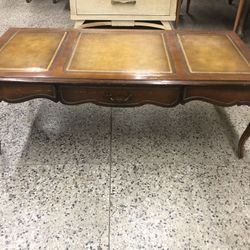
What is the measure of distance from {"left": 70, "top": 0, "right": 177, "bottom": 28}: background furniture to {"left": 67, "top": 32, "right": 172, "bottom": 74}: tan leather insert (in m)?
0.96

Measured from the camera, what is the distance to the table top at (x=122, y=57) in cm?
108

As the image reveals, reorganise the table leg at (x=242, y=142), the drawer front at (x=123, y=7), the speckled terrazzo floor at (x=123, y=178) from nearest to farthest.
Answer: the speckled terrazzo floor at (x=123, y=178) → the table leg at (x=242, y=142) → the drawer front at (x=123, y=7)

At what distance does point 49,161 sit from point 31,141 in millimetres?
193

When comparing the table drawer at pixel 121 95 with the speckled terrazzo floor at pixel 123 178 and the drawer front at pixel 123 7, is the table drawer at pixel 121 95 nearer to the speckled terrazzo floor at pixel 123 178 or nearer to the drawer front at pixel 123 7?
the speckled terrazzo floor at pixel 123 178

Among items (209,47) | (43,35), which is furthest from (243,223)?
(43,35)

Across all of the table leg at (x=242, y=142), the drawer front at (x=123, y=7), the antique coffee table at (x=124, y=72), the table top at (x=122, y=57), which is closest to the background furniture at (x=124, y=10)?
the drawer front at (x=123, y=7)

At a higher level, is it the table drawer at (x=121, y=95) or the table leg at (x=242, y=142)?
the table drawer at (x=121, y=95)

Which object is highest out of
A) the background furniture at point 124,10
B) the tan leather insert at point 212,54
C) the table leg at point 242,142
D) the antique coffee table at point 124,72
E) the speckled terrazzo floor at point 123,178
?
the tan leather insert at point 212,54

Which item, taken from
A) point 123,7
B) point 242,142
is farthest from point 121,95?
point 123,7

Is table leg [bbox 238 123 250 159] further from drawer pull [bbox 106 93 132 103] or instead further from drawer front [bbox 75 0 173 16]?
drawer front [bbox 75 0 173 16]

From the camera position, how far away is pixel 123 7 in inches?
91.2

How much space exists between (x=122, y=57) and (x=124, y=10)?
1.29 m

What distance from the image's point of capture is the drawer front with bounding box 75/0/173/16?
2280 mm

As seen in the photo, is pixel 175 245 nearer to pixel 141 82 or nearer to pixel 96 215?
pixel 96 215
